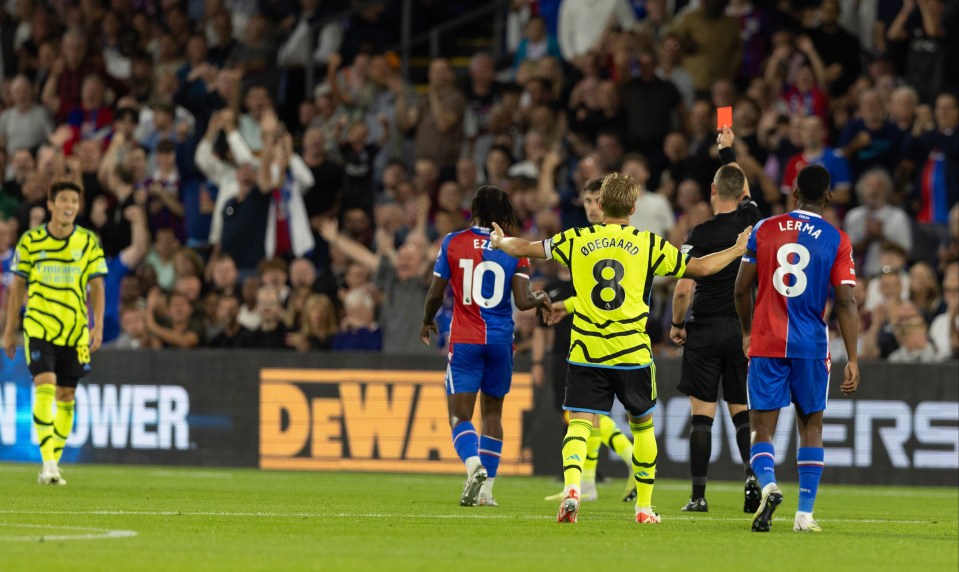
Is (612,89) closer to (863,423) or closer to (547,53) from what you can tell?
(547,53)

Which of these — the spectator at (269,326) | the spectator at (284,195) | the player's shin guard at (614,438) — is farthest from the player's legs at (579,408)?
the spectator at (284,195)

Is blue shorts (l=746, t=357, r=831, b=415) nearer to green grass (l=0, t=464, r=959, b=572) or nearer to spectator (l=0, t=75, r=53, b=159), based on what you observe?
green grass (l=0, t=464, r=959, b=572)

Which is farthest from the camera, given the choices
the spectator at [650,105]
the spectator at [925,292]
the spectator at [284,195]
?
the spectator at [284,195]

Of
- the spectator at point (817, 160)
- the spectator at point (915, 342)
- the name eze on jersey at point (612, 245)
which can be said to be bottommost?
the spectator at point (915, 342)

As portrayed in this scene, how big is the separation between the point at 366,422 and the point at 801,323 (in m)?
9.22

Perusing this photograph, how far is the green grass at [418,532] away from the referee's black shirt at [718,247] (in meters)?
1.60

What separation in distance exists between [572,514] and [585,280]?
1.54 metres

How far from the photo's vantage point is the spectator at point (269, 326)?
20.4 metres

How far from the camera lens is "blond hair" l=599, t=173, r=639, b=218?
428 inches

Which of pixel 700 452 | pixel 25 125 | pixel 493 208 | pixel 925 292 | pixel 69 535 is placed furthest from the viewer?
pixel 25 125

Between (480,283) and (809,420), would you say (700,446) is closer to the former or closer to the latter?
(480,283)

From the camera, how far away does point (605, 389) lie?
430 inches

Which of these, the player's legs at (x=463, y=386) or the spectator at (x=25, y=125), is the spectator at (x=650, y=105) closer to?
the player's legs at (x=463, y=386)

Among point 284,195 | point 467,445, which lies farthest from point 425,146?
point 467,445
